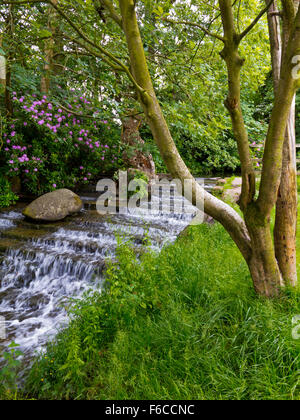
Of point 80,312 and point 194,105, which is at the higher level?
point 194,105

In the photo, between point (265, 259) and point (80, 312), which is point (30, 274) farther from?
point (265, 259)

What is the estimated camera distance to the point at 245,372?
1773 mm

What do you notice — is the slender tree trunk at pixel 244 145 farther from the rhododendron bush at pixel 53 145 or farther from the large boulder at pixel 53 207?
the large boulder at pixel 53 207

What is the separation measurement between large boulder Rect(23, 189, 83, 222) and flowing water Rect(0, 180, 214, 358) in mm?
172

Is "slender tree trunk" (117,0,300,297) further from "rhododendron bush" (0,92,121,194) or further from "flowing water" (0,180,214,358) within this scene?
"rhododendron bush" (0,92,121,194)

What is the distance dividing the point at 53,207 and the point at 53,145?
2296 millimetres

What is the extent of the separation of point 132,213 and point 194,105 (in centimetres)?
343

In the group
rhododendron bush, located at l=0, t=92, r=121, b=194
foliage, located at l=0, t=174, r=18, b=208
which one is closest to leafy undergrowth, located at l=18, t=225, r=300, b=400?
rhododendron bush, located at l=0, t=92, r=121, b=194

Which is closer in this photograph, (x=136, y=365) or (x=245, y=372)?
(x=245, y=372)

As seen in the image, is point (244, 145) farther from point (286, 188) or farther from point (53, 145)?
point (53, 145)

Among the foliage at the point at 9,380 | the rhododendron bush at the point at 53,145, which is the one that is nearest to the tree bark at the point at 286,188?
the foliage at the point at 9,380

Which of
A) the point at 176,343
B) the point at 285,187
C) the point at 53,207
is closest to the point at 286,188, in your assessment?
the point at 285,187
